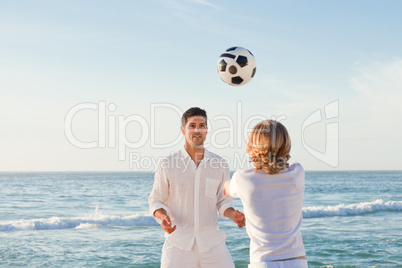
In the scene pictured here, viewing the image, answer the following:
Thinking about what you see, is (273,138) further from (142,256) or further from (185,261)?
(142,256)

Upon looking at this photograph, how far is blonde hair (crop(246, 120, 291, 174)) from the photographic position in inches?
95.6

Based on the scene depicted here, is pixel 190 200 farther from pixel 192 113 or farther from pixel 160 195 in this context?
pixel 192 113

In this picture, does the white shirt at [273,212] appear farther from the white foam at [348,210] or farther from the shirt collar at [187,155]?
the white foam at [348,210]

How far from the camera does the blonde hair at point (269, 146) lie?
7.97 feet

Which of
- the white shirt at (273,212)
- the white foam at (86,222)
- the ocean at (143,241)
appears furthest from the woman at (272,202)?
the white foam at (86,222)

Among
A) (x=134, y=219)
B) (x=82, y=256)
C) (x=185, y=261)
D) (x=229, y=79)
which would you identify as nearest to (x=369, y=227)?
(x=134, y=219)

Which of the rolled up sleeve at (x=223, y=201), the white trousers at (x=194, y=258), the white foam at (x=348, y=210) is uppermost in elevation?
the rolled up sleeve at (x=223, y=201)

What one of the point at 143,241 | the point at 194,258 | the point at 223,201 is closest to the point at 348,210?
the point at 143,241

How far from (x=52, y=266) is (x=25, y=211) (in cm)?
1349

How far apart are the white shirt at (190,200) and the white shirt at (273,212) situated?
144 cm

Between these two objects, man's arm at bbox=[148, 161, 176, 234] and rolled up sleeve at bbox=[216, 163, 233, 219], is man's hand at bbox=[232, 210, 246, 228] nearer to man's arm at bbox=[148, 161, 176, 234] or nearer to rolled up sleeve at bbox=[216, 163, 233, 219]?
rolled up sleeve at bbox=[216, 163, 233, 219]

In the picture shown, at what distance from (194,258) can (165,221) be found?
0.54 meters

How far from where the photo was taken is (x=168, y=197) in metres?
4.04

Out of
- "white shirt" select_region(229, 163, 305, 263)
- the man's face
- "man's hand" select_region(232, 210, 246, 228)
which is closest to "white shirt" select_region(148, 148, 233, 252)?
the man's face
